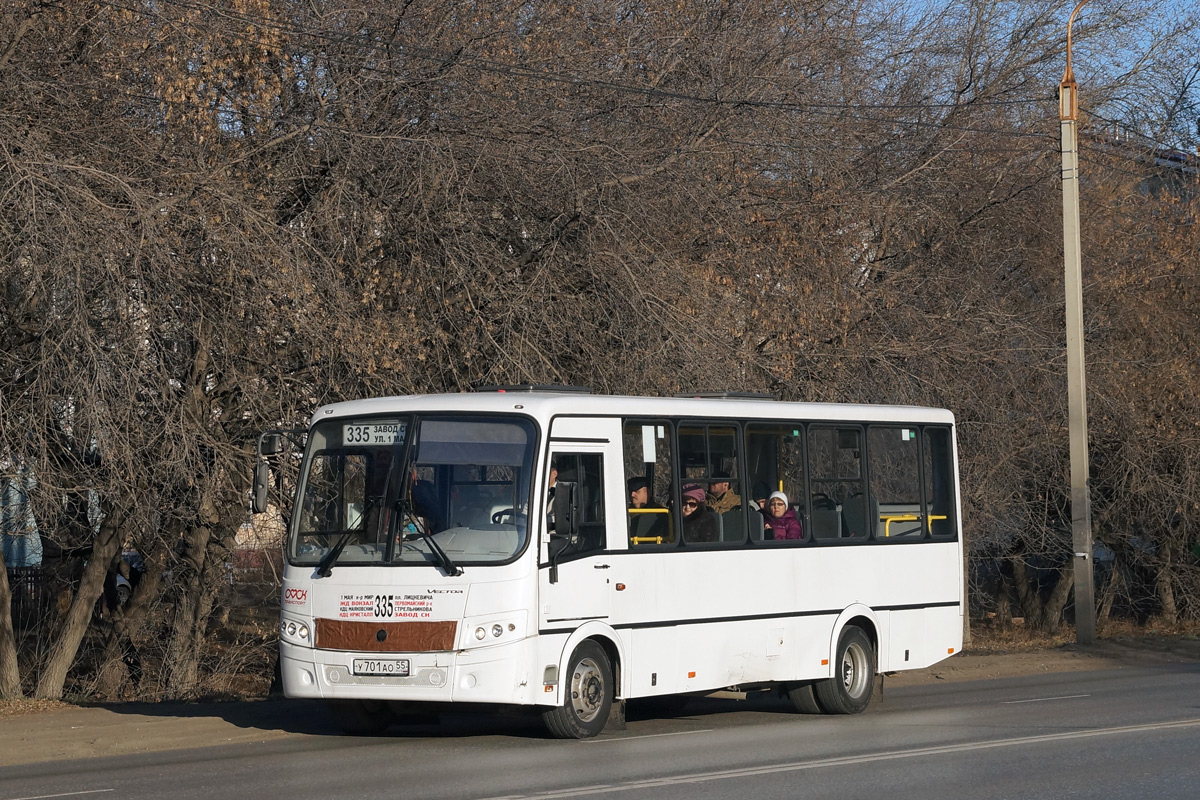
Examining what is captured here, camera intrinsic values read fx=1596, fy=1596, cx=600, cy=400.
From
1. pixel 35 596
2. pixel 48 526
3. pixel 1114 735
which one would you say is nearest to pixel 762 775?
pixel 1114 735

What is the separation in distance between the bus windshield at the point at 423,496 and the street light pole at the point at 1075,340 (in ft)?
41.4

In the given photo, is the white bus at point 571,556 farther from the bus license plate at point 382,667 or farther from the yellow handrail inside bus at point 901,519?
the yellow handrail inside bus at point 901,519

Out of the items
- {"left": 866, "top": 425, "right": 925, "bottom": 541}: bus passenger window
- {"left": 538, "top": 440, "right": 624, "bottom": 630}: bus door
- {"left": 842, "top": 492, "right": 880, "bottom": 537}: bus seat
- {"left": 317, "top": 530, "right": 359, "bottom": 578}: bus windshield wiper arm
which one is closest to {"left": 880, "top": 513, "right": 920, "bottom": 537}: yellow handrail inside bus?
{"left": 866, "top": 425, "right": 925, "bottom": 541}: bus passenger window

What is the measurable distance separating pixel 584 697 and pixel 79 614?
306 inches

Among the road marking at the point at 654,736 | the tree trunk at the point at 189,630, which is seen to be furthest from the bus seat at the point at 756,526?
the tree trunk at the point at 189,630

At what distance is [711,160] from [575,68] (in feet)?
6.85

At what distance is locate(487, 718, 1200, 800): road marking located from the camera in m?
9.41

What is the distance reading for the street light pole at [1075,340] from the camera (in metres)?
22.4

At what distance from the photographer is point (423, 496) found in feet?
40.2

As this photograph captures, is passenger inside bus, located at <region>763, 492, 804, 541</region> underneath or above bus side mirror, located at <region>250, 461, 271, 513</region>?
underneath

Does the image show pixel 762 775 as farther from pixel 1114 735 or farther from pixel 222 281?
pixel 222 281

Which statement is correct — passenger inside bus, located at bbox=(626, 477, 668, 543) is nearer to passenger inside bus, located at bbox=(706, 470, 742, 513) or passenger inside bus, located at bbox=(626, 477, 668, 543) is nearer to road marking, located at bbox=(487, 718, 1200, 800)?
passenger inside bus, located at bbox=(706, 470, 742, 513)

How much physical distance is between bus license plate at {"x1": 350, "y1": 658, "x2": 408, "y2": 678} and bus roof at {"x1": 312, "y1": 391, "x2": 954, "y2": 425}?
197 centimetres

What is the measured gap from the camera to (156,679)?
19.4 meters
